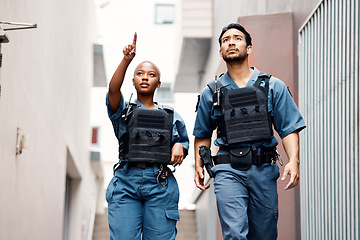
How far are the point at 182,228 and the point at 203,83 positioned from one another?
3.84m

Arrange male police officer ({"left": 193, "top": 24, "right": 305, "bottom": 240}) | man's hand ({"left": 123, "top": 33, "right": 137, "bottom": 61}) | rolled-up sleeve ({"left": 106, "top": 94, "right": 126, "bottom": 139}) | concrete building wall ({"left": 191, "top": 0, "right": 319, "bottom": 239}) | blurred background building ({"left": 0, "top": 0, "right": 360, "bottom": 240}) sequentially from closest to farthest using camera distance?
male police officer ({"left": 193, "top": 24, "right": 305, "bottom": 240}) < man's hand ({"left": 123, "top": 33, "right": 137, "bottom": 61}) < rolled-up sleeve ({"left": 106, "top": 94, "right": 126, "bottom": 139}) < blurred background building ({"left": 0, "top": 0, "right": 360, "bottom": 240}) < concrete building wall ({"left": 191, "top": 0, "right": 319, "bottom": 239})

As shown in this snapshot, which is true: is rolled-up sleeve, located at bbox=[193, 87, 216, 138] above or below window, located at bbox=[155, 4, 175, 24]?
below

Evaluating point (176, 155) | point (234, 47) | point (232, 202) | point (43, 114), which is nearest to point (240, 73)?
point (234, 47)

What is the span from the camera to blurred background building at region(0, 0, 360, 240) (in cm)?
584

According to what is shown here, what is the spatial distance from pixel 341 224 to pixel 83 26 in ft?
34.7

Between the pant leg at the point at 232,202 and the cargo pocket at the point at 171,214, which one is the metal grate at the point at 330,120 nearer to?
A: the pant leg at the point at 232,202

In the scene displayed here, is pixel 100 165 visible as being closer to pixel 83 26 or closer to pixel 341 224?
pixel 83 26

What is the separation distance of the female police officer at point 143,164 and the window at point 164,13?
18.7m

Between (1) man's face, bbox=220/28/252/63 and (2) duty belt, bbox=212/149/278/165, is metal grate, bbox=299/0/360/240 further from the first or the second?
(1) man's face, bbox=220/28/252/63

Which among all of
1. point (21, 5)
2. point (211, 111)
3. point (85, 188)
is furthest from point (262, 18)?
point (85, 188)

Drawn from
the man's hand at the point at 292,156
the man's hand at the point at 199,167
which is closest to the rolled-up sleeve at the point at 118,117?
the man's hand at the point at 199,167

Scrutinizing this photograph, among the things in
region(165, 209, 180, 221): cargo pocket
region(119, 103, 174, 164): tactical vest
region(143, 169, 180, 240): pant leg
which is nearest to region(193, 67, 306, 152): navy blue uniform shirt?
region(119, 103, 174, 164): tactical vest

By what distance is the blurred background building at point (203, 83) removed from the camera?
230 inches

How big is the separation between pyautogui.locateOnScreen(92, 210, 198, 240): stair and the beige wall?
1001 millimetres
